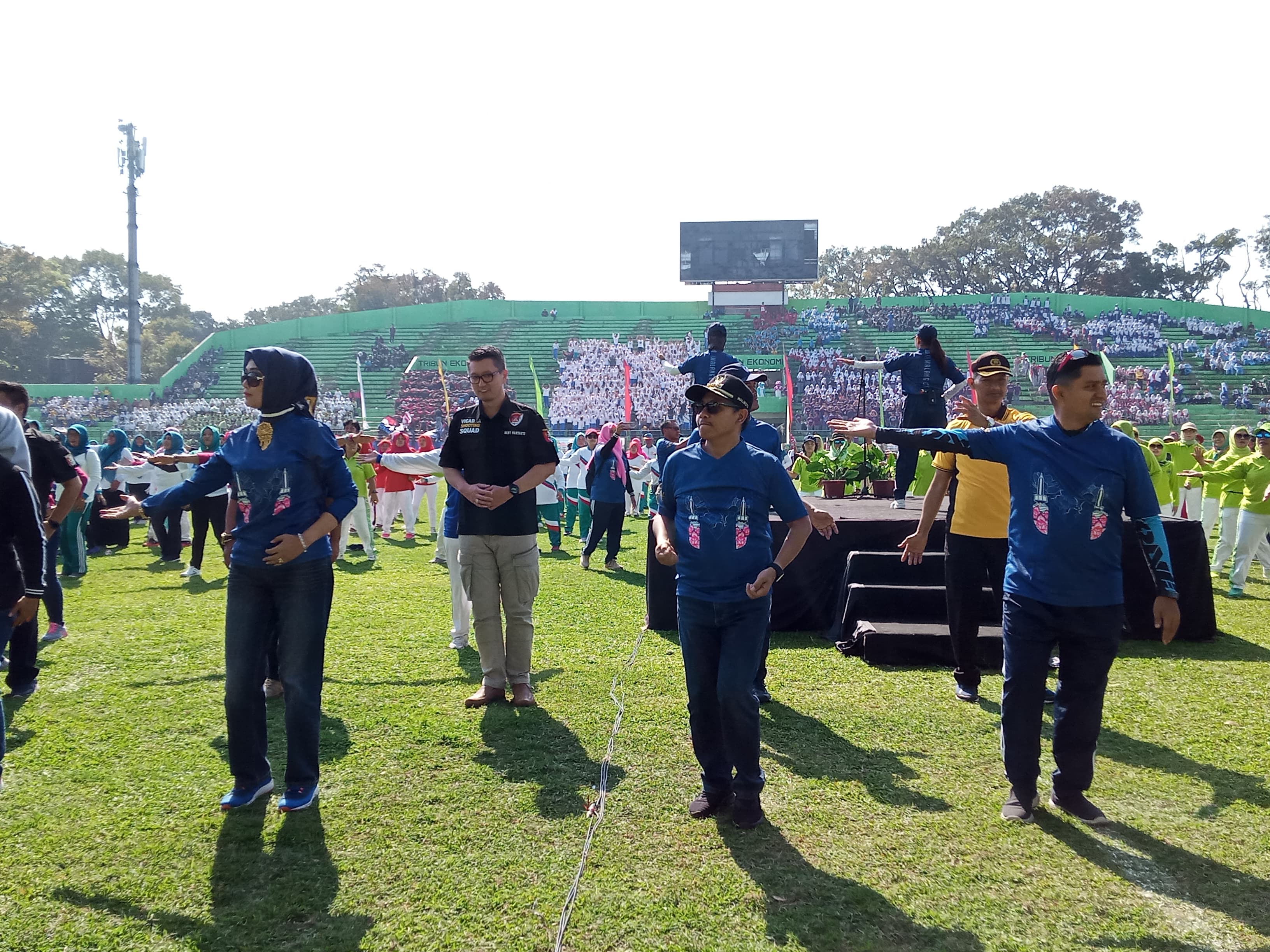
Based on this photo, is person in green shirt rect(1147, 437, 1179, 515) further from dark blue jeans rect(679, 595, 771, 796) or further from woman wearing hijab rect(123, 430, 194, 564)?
woman wearing hijab rect(123, 430, 194, 564)

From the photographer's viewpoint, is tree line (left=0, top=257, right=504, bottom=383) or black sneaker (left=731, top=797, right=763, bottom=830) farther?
tree line (left=0, top=257, right=504, bottom=383)

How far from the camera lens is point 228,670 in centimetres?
388

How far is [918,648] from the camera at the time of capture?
21.0 ft

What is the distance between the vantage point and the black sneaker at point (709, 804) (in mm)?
3809

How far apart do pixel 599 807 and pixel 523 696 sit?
1.62 meters

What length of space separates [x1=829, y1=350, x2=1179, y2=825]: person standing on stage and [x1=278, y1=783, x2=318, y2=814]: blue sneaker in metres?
2.85

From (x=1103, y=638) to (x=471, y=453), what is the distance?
11.5ft

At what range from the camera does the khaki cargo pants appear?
5383 mm

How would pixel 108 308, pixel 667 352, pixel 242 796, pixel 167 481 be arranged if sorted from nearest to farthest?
pixel 242 796, pixel 167 481, pixel 667 352, pixel 108 308

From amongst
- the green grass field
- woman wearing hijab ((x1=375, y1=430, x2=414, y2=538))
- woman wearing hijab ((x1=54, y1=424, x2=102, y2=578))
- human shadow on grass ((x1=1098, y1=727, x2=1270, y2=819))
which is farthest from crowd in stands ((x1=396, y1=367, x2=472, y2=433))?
human shadow on grass ((x1=1098, y1=727, x2=1270, y2=819))

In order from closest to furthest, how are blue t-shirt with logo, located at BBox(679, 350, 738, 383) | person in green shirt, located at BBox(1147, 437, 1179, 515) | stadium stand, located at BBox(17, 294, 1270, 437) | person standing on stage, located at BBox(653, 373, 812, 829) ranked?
person standing on stage, located at BBox(653, 373, 812, 829) → blue t-shirt with logo, located at BBox(679, 350, 738, 383) → person in green shirt, located at BBox(1147, 437, 1179, 515) → stadium stand, located at BBox(17, 294, 1270, 437)

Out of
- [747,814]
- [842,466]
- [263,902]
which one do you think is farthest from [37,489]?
[842,466]

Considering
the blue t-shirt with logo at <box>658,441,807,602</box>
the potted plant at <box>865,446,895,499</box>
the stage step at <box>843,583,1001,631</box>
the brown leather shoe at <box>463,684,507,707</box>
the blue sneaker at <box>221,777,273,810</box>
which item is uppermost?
the blue t-shirt with logo at <box>658,441,807,602</box>

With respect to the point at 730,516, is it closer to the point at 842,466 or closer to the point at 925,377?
the point at 925,377
